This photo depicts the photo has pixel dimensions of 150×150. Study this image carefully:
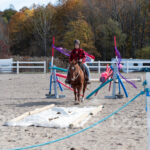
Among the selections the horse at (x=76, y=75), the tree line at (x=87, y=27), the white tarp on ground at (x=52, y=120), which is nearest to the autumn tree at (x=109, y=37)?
the tree line at (x=87, y=27)

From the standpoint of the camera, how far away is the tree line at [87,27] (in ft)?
149

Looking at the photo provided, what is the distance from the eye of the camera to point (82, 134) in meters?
5.53

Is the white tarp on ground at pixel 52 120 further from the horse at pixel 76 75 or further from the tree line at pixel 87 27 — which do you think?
the tree line at pixel 87 27

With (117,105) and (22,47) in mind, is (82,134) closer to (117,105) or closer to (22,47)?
(117,105)

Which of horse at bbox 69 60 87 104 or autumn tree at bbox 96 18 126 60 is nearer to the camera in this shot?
horse at bbox 69 60 87 104

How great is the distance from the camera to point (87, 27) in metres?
45.9

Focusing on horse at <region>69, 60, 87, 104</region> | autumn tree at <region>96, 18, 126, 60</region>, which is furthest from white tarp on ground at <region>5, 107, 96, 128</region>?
autumn tree at <region>96, 18, 126, 60</region>

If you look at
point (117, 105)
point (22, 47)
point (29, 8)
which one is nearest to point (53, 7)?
point (29, 8)

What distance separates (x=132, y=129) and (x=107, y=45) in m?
40.6

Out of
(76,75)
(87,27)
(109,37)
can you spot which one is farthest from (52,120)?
(87,27)

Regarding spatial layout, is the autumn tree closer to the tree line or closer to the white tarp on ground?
the tree line

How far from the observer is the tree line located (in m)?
45.4

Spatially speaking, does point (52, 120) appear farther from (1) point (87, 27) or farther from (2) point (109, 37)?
(1) point (87, 27)

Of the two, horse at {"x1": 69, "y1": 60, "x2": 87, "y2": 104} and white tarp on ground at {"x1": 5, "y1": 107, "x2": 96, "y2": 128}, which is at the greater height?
horse at {"x1": 69, "y1": 60, "x2": 87, "y2": 104}
